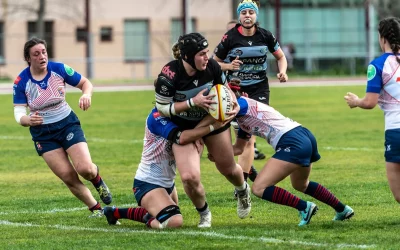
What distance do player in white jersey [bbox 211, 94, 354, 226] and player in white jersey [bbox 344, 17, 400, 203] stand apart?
2.22ft

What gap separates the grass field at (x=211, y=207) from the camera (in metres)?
7.61

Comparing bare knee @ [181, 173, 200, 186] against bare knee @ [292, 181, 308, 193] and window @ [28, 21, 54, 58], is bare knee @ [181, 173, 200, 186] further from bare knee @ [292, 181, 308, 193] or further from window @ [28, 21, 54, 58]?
window @ [28, 21, 54, 58]

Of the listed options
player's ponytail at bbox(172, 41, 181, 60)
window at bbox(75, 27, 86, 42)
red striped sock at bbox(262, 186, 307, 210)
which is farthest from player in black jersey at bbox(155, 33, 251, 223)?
window at bbox(75, 27, 86, 42)

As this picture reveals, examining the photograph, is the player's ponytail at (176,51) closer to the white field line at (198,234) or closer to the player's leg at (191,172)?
the player's leg at (191,172)

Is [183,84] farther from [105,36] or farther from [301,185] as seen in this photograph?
[105,36]

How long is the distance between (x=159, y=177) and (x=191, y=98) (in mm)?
928

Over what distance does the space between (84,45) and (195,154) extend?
129 ft

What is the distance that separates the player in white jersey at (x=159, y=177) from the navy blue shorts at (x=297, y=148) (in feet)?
1.89

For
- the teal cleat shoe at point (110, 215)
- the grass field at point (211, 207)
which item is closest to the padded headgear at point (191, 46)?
the grass field at point (211, 207)

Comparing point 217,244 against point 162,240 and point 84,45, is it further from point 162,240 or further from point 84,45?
point 84,45

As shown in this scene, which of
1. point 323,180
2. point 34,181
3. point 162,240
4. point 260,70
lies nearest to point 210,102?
point 162,240

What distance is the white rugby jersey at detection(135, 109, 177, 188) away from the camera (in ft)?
27.7

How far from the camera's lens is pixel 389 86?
773cm

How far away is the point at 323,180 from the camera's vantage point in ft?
38.3
